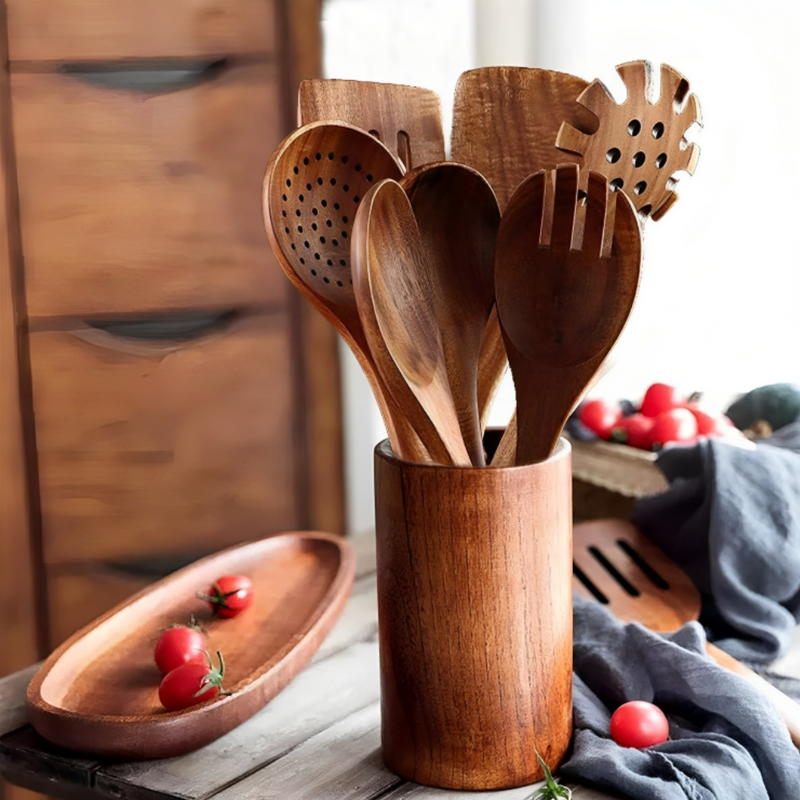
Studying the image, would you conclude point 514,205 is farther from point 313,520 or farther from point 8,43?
point 313,520

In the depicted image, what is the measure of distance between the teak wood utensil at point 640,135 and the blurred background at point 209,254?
0.73 meters

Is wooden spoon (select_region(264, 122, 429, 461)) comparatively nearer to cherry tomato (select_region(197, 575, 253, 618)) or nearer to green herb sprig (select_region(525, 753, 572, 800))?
green herb sprig (select_region(525, 753, 572, 800))

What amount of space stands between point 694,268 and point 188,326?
2.43ft

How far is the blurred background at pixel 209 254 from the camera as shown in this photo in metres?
1.45

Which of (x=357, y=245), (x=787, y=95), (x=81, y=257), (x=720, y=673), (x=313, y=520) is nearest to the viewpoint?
(x=357, y=245)

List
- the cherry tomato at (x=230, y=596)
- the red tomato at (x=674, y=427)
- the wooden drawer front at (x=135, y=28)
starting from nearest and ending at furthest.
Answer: the cherry tomato at (x=230, y=596)
the red tomato at (x=674, y=427)
the wooden drawer front at (x=135, y=28)

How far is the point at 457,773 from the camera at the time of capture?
0.66 m

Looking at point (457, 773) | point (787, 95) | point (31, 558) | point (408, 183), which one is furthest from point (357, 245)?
point (31, 558)

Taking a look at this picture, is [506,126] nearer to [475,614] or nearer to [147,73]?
[475,614]

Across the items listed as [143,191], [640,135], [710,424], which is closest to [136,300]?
[143,191]

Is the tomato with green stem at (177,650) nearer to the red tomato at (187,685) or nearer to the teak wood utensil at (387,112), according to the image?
the red tomato at (187,685)

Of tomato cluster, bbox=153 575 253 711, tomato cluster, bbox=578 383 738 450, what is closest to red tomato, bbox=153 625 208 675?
tomato cluster, bbox=153 575 253 711

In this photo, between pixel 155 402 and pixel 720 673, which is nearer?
pixel 720 673

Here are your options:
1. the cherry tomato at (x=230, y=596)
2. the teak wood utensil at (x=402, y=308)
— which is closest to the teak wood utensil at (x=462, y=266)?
the teak wood utensil at (x=402, y=308)
